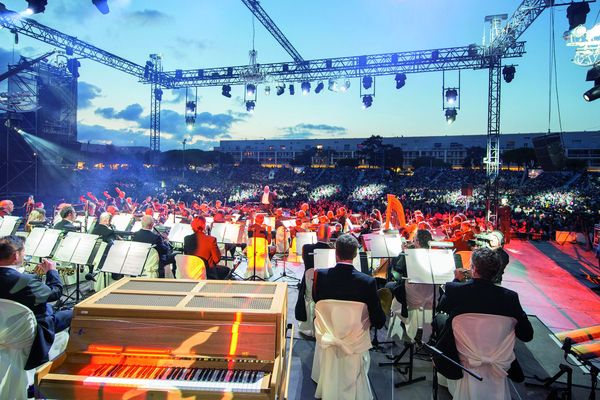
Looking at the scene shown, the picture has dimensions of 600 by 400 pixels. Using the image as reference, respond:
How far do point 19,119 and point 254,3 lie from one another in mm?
16727

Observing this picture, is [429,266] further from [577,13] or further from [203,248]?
[577,13]

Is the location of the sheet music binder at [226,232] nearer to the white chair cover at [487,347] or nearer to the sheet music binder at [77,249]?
the sheet music binder at [77,249]

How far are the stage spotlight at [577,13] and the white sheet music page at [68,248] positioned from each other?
11634 millimetres

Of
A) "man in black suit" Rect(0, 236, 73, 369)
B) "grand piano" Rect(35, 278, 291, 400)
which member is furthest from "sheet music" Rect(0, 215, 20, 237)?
"grand piano" Rect(35, 278, 291, 400)

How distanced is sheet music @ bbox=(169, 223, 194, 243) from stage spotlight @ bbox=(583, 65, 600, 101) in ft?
32.4

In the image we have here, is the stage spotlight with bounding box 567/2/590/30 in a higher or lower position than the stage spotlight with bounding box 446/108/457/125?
higher

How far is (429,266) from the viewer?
408cm

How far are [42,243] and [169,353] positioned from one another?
506cm

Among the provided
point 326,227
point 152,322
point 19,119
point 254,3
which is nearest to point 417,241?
point 326,227

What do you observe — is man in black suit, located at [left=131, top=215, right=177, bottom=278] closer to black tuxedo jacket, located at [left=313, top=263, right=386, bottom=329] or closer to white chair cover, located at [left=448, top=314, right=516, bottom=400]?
black tuxedo jacket, located at [left=313, top=263, right=386, bottom=329]

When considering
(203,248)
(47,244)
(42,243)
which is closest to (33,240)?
(42,243)

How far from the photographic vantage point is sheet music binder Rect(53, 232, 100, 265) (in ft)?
17.9

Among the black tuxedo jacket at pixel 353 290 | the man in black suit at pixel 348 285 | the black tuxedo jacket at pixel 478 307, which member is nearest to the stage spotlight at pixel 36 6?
the man in black suit at pixel 348 285

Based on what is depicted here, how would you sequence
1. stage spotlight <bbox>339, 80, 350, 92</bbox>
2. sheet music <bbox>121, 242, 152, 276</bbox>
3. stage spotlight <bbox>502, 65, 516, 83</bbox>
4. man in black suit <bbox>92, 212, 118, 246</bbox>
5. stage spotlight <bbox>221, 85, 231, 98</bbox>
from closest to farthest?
sheet music <bbox>121, 242, 152, 276</bbox>
man in black suit <bbox>92, 212, 118, 246</bbox>
stage spotlight <bbox>502, 65, 516, 83</bbox>
stage spotlight <bbox>339, 80, 350, 92</bbox>
stage spotlight <bbox>221, 85, 231, 98</bbox>
